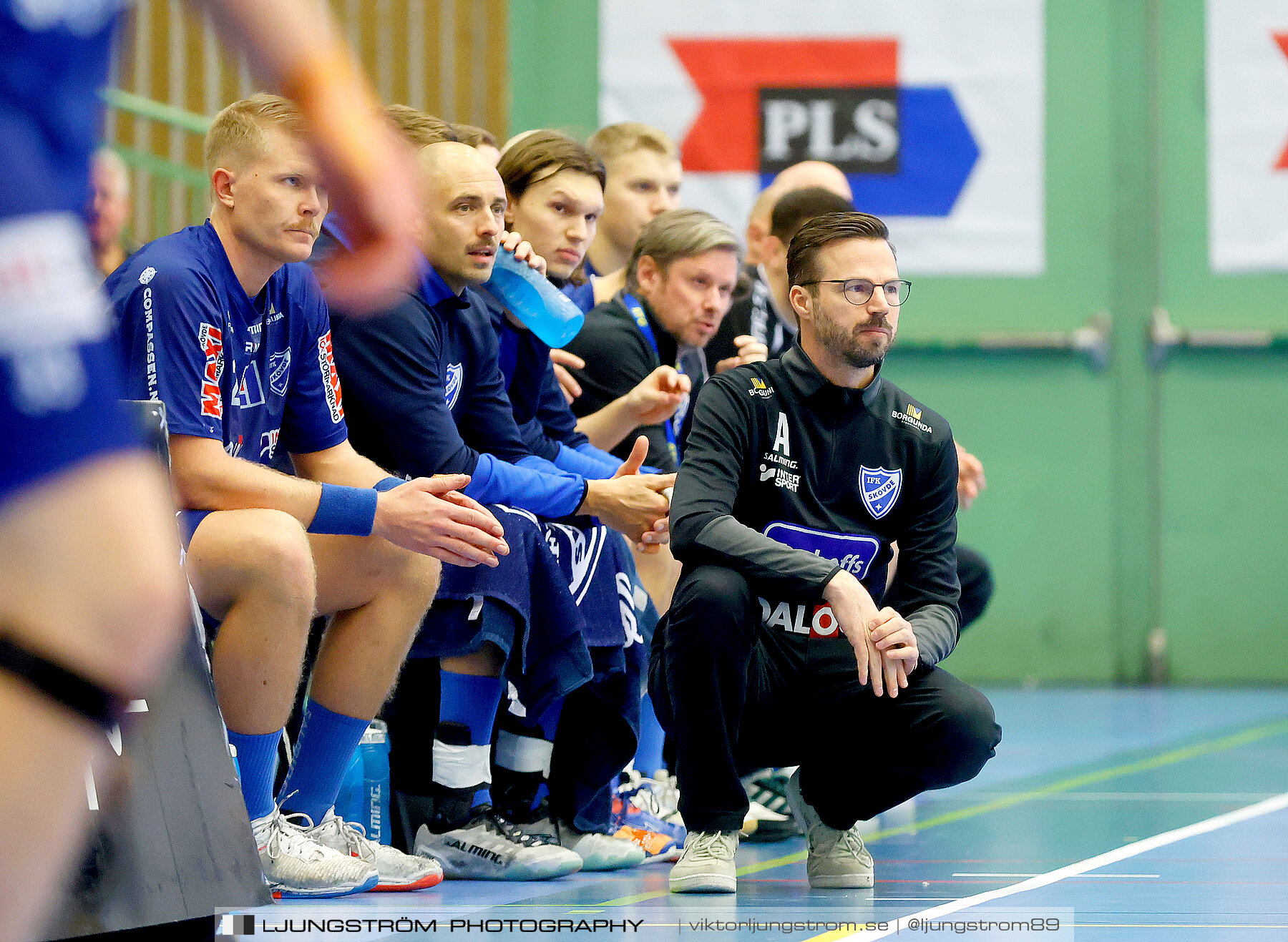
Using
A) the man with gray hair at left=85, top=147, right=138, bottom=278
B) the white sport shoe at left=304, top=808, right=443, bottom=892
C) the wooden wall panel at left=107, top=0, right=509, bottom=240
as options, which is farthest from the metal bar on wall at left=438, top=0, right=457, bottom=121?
the white sport shoe at left=304, top=808, right=443, bottom=892

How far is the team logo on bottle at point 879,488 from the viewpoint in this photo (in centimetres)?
338

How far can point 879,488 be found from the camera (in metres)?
3.39

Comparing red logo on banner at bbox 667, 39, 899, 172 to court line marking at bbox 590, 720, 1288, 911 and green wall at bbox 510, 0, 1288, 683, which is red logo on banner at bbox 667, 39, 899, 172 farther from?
court line marking at bbox 590, 720, 1288, 911

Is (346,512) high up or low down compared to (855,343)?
down

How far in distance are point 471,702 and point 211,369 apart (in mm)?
926

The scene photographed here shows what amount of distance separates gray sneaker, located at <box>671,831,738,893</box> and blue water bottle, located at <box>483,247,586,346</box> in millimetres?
1302

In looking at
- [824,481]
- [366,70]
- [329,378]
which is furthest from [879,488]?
[366,70]

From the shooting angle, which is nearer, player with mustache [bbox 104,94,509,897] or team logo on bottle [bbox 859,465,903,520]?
player with mustache [bbox 104,94,509,897]

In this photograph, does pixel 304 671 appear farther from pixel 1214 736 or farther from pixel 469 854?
pixel 1214 736

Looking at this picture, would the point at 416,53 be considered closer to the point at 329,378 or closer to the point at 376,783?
the point at 329,378

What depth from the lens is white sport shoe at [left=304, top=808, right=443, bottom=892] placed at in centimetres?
321

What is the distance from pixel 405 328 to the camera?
3.54 meters

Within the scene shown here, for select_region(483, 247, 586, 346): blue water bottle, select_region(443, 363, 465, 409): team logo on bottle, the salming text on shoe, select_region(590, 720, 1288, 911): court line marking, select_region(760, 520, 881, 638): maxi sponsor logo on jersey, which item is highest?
select_region(483, 247, 586, 346): blue water bottle

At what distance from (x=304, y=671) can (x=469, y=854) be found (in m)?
0.55
